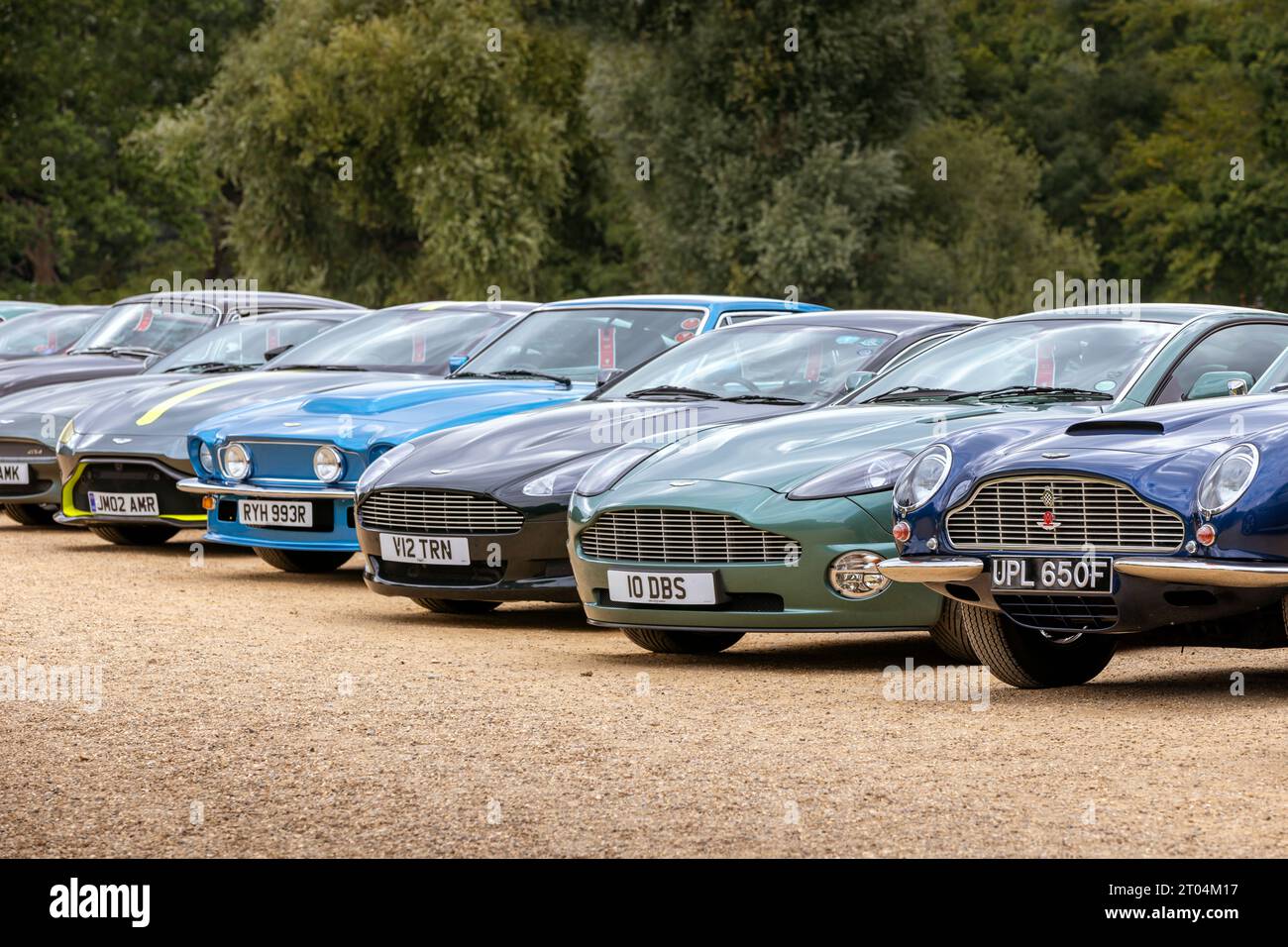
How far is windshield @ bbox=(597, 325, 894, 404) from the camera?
980 centimetres

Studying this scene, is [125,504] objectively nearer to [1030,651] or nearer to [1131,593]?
[1030,651]

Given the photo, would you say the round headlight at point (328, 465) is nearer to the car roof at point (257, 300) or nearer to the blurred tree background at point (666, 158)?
the car roof at point (257, 300)

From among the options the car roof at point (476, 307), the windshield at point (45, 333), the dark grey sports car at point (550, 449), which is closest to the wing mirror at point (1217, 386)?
the dark grey sports car at point (550, 449)

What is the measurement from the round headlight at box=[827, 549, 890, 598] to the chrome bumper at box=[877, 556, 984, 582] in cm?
54

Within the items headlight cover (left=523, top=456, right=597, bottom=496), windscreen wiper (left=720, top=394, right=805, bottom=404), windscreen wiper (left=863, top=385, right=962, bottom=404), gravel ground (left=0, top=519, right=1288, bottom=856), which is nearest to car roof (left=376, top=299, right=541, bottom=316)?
windscreen wiper (left=720, top=394, right=805, bottom=404)

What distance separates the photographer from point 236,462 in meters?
11.5

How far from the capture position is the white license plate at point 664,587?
26.2 ft

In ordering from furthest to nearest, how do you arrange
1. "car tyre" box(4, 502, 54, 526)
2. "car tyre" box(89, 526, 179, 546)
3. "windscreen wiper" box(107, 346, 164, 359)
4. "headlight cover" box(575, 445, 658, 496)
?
1. "windscreen wiper" box(107, 346, 164, 359)
2. "car tyre" box(4, 502, 54, 526)
3. "car tyre" box(89, 526, 179, 546)
4. "headlight cover" box(575, 445, 658, 496)

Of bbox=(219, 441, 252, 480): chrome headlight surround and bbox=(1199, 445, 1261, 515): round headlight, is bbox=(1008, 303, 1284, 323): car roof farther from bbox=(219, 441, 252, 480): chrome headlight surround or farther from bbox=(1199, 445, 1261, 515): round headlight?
bbox=(219, 441, 252, 480): chrome headlight surround

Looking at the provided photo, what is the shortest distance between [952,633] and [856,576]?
1.39 ft

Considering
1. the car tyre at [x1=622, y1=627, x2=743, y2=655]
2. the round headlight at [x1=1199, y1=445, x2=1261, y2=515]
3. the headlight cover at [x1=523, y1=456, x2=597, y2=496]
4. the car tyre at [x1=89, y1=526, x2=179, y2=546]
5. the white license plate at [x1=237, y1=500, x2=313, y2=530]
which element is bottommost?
the car tyre at [x1=89, y1=526, x2=179, y2=546]

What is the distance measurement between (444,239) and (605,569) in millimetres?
32402

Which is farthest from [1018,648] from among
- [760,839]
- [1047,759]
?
[760,839]
